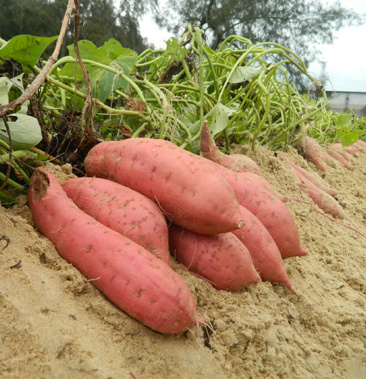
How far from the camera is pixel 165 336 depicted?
32.1 inches

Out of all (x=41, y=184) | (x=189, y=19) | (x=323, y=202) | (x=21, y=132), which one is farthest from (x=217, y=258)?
(x=189, y=19)

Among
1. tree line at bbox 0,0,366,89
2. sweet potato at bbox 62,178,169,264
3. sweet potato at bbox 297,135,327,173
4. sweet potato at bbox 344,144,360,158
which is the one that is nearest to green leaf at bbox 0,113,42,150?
sweet potato at bbox 62,178,169,264

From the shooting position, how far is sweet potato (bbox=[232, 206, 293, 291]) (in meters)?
1.08

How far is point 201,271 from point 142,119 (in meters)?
0.60

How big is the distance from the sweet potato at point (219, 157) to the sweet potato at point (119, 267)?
0.56 meters

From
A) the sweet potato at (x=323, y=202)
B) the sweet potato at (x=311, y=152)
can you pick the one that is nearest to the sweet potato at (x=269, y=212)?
the sweet potato at (x=323, y=202)

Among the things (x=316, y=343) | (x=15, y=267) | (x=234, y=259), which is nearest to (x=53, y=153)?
(x=15, y=267)

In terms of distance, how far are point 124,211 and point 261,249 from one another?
0.39m

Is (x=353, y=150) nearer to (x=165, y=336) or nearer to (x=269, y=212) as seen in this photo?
(x=269, y=212)

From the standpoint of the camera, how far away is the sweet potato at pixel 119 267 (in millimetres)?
787

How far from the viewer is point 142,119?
137 cm

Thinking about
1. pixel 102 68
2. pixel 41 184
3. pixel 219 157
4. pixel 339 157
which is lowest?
pixel 339 157

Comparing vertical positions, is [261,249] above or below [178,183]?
below

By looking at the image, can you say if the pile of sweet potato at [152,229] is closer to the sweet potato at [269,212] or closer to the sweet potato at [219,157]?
the sweet potato at [269,212]
